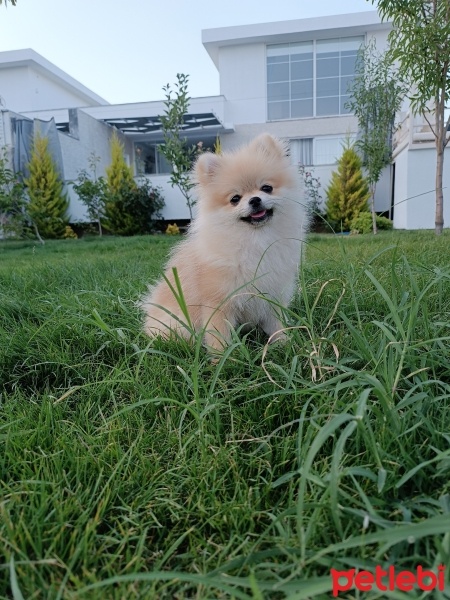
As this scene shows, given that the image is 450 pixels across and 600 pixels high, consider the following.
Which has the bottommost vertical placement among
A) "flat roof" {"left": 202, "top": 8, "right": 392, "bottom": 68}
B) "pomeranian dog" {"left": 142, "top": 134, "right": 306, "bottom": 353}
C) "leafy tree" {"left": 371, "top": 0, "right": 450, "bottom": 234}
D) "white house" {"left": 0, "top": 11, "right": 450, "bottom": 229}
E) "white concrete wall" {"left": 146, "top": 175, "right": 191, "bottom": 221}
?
"pomeranian dog" {"left": 142, "top": 134, "right": 306, "bottom": 353}

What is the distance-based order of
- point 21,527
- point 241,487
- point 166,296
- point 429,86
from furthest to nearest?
point 429,86, point 166,296, point 241,487, point 21,527

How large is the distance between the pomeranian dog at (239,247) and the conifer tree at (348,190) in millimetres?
11466

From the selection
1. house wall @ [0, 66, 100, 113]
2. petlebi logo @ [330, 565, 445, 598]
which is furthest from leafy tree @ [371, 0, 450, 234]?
house wall @ [0, 66, 100, 113]

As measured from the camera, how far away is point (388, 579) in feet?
2.56

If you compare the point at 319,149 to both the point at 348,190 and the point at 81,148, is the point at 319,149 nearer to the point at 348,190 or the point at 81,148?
the point at 348,190

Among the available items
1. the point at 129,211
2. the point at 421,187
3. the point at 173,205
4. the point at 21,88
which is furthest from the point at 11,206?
the point at 21,88

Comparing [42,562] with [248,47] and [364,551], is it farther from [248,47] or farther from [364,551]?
[248,47]

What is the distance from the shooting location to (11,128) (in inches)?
574

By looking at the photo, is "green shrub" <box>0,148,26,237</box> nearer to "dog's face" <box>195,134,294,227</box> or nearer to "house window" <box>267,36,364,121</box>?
"house window" <box>267,36,364,121</box>

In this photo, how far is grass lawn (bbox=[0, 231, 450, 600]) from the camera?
836 mm

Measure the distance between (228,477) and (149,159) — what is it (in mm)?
18888

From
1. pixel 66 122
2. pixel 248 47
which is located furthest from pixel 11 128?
pixel 248 47

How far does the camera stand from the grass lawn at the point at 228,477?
2.74 ft

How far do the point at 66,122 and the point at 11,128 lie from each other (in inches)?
97.6
